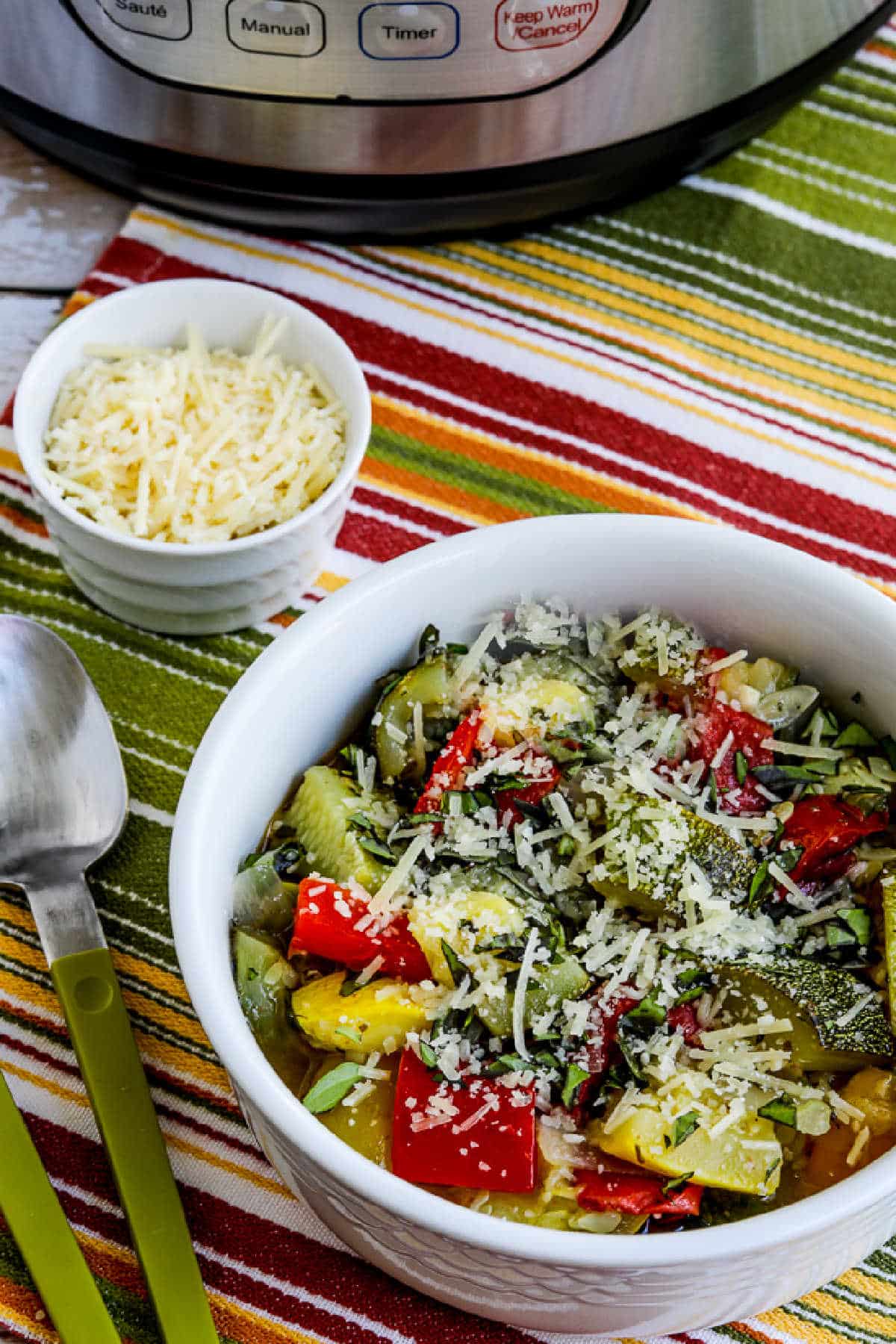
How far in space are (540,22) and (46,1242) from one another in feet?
2.81

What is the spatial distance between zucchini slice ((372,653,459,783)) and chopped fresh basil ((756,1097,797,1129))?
27 cm

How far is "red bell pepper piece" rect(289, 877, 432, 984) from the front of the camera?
30.0 inches

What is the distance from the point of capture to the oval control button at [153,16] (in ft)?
3.37

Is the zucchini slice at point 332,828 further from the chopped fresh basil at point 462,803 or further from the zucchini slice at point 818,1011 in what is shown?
the zucchini slice at point 818,1011

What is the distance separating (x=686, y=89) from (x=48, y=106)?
515mm

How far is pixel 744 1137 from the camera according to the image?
2.33 ft

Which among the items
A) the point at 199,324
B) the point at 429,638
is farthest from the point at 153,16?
the point at 429,638

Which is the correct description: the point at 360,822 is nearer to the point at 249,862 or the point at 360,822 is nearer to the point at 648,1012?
the point at 249,862

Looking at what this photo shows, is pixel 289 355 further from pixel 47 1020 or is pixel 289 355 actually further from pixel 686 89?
pixel 47 1020

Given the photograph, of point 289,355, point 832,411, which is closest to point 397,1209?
point 289,355

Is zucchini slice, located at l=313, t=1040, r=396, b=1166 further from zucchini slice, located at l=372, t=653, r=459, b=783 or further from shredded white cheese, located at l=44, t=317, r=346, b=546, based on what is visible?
shredded white cheese, located at l=44, t=317, r=346, b=546

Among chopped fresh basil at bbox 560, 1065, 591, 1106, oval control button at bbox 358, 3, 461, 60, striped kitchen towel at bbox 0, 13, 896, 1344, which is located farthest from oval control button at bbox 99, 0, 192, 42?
chopped fresh basil at bbox 560, 1065, 591, 1106

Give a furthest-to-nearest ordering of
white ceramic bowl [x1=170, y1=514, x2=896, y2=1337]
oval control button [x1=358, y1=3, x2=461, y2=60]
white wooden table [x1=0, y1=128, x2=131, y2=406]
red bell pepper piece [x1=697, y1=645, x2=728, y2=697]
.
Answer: white wooden table [x1=0, y1=128, x2=131, y2=406], oval control button [x1=358, y1=3, x2=461, y2=60], red bell pepper piece [x1=697, y1=645, x2=728, y2=697], white ceramic bowl [x1=170, y1=514, x2=896, y2=1337]

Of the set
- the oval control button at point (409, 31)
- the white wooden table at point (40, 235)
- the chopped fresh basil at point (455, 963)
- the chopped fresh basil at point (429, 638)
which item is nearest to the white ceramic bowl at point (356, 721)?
the chopped fresh basil at point (429, 638)
